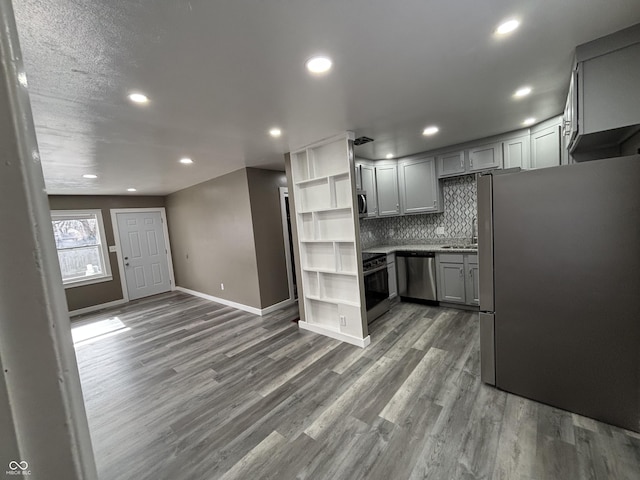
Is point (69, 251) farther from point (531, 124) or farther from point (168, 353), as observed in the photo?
point (531, 124)

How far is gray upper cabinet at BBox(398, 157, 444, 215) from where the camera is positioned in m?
4.10

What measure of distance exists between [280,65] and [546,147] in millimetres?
3227

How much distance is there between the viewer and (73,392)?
1.11 ft

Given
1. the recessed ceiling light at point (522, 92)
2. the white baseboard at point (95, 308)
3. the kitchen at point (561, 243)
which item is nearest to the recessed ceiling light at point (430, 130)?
the kitchen at point (561, 243)

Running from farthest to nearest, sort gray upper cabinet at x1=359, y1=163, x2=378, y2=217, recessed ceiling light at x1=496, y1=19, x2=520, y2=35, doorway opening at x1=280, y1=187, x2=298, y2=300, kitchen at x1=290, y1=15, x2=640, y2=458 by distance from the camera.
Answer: doorway opening at x1=280, y1=187, x2=298, y2=300
gray upper cabinet at x1=359, y1=163, x2=378, y2=217
kitchen at x1=290, y1=15, x2=640, y2=458
recessed ceiling light at x1=496, y1=19, x2=520, y2=35

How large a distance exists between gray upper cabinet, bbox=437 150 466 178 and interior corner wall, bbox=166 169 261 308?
9.90 ft

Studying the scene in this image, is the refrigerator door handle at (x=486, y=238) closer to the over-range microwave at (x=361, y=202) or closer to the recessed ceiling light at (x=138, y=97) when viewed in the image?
the over-range microwave at (x=361, y=202)

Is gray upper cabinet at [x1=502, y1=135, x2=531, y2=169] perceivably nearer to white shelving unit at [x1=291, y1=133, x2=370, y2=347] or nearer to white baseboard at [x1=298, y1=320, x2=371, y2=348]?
white shelving unit at [x1=291, y1=133, x2=370, y2=347]

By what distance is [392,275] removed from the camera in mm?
4184

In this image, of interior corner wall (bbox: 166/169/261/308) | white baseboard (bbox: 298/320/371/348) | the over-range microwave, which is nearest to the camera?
white baseboard (bbox: 298/320/371/348)

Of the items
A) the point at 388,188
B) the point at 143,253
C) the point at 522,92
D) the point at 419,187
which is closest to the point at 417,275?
the point at 419,187

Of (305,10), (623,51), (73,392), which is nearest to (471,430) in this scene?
(73,392)

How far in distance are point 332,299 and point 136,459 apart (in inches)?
87.7

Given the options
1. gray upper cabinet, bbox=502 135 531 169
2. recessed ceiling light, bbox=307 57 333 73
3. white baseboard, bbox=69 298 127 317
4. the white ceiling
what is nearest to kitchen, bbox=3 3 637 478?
gray upper cabinet, bbox=502 135 531 169
